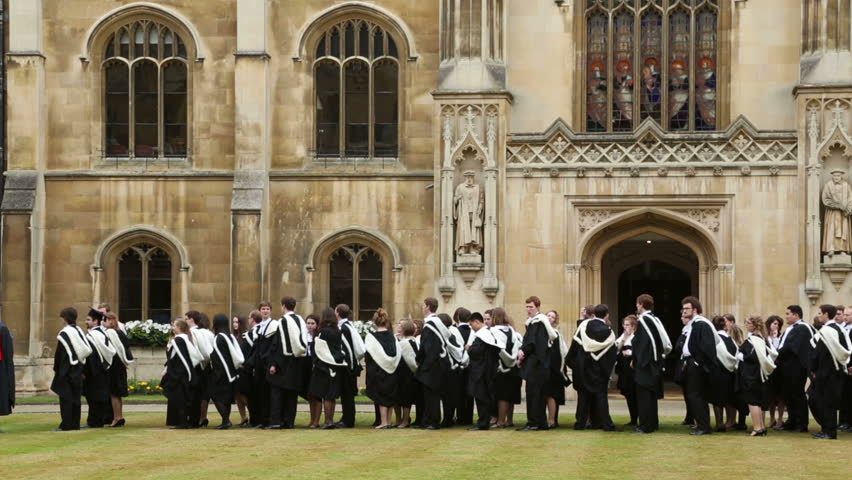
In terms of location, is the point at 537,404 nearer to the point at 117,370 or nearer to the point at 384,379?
the point at 384,379

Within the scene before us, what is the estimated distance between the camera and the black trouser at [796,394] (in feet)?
67.5

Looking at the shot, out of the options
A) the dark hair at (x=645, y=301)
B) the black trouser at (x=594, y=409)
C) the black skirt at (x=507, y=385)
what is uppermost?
the dark hair at (x=645, y=301)

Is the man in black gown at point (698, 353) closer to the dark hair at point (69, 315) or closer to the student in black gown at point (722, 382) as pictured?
the student in black gown at point (722, 382)

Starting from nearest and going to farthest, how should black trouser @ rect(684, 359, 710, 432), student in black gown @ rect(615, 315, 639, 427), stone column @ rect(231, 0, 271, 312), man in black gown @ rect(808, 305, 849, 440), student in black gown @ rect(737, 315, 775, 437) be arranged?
man in black gown @ rect(808, 305, 849, 440)
black trouser @ rect(684, 359, 710, 432)
student in black gown @ rect(737, 315, 775, 437)
student in black gown @ rect(615, 315, 639, 427)
stone column @ rect(231, 0, 271, 312)

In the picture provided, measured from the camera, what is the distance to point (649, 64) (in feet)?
99.2

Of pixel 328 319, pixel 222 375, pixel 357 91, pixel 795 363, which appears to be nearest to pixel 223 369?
pixel 222 375

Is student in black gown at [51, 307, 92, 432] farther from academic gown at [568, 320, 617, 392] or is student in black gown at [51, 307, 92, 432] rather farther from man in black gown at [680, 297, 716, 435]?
man in black gown at [680, 297, 716, 435]

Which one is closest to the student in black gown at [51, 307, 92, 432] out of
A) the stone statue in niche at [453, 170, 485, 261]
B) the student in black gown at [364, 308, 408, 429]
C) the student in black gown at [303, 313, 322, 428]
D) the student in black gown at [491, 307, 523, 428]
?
the student in black gown at [303, 313, 322, 428]

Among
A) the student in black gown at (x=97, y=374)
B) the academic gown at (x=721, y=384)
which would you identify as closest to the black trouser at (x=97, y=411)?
the student in black gown at (x=97, y=374)

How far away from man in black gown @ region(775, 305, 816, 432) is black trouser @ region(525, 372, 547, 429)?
130 inches

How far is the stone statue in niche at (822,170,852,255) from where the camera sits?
1087 inches

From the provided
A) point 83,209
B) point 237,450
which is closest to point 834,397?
point 237,450

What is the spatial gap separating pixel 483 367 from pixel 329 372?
7.14 feet

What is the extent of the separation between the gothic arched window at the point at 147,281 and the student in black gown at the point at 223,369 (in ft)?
33.3
